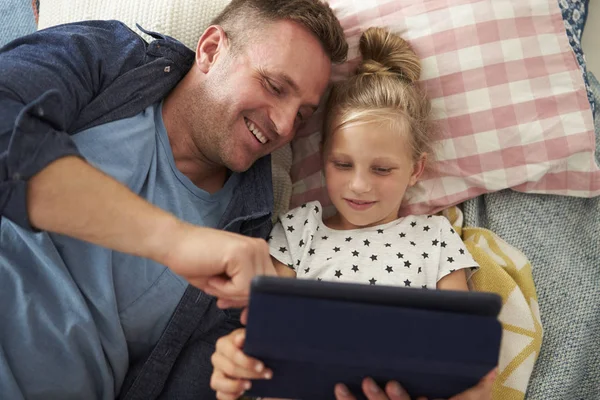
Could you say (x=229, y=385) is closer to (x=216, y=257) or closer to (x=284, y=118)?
(x=216, y=257)

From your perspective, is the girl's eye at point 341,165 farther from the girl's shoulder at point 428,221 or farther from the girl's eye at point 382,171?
the girl's shoulder at point 428,221

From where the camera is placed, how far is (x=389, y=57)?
1.38 m

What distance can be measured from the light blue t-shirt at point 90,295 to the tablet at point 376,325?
1.63 feet

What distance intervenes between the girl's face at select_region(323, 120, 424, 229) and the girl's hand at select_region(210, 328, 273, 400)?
0.46 meters

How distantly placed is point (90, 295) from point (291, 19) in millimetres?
707

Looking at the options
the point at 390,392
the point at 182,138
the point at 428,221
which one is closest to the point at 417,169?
the point at 428,221

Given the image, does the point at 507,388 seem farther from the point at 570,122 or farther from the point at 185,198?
the point at 185,198

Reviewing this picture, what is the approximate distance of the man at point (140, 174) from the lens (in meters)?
0.94

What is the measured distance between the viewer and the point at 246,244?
894 millimetres

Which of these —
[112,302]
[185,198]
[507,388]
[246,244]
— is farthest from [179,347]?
[507,388]

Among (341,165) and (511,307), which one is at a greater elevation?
(341,165)

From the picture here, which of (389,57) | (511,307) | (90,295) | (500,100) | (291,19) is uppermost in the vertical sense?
(291,19)

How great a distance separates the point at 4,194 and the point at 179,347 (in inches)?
20.8

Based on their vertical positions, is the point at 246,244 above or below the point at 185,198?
above
